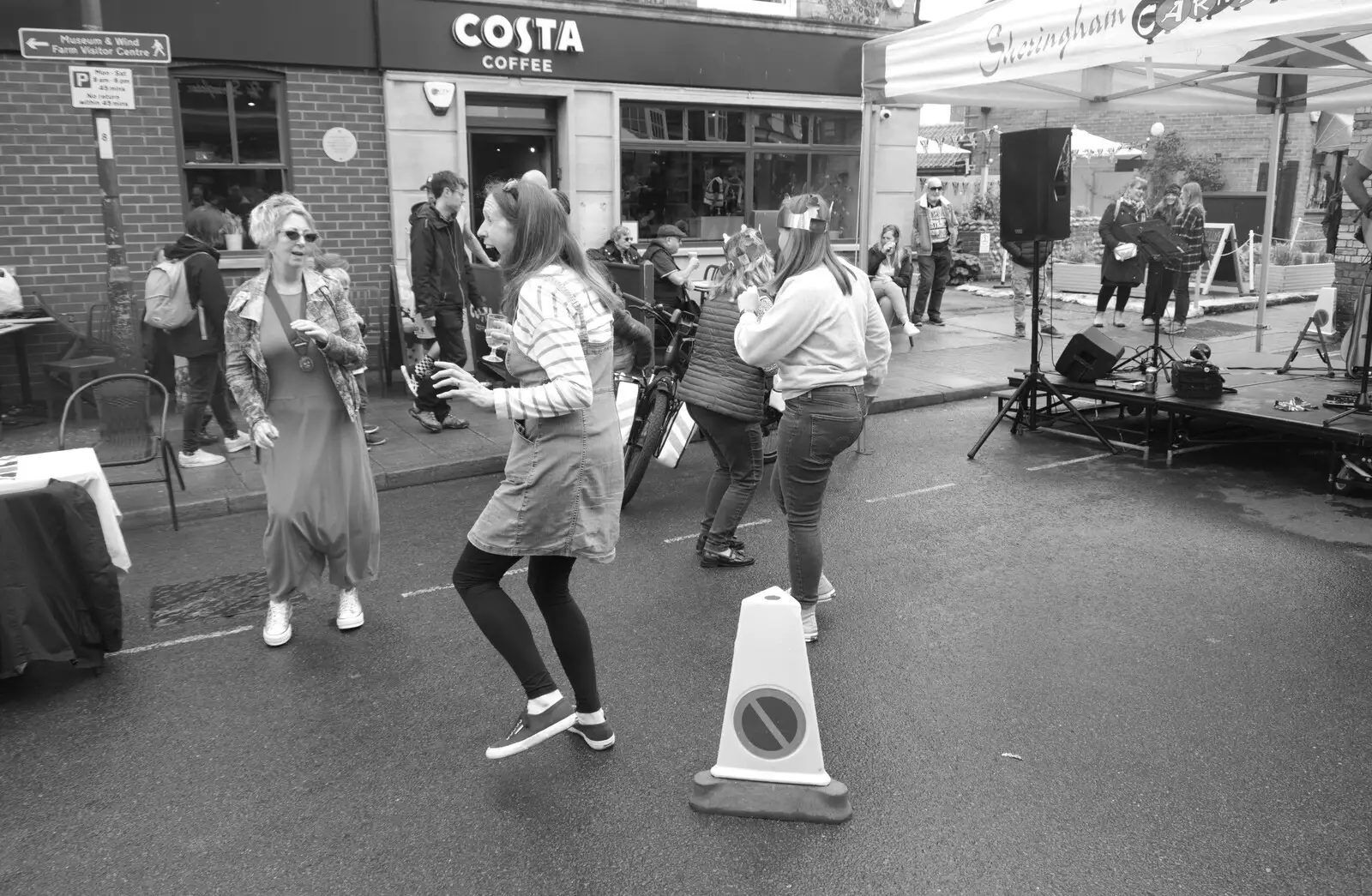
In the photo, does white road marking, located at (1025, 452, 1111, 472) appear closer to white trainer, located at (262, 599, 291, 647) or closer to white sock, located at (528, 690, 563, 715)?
white sock, located at (528, 690, 563, 715)

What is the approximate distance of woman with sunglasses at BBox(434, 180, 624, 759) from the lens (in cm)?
334

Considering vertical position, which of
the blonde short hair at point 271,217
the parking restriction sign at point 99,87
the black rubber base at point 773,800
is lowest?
the black rubber base at point 773,800

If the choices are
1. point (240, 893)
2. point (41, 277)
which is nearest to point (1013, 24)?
point (240, 893)

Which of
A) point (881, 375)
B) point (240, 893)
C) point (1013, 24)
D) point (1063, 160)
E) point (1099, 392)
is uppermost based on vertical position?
point (1013, 24)

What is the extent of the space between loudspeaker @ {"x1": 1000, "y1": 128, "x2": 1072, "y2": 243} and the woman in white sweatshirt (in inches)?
161

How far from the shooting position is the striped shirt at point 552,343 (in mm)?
3309

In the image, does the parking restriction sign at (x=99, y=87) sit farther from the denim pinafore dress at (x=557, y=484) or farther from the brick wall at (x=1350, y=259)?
the brick wall at (x=1350, y=259)

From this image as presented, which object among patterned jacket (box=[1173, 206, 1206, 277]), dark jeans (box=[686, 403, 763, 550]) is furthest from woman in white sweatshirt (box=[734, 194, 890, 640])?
patterned jacket (box=[1173, 206, 1206, 277])

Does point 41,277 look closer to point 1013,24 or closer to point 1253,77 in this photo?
point 1013,24

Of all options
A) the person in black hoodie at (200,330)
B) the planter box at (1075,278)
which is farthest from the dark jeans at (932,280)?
the person in black hoodie at (200,330)

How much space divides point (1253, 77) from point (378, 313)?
9.50 m

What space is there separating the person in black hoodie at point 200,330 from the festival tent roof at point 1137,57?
582 cm

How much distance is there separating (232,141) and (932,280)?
30.4 ft

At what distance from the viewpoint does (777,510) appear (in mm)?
7031
